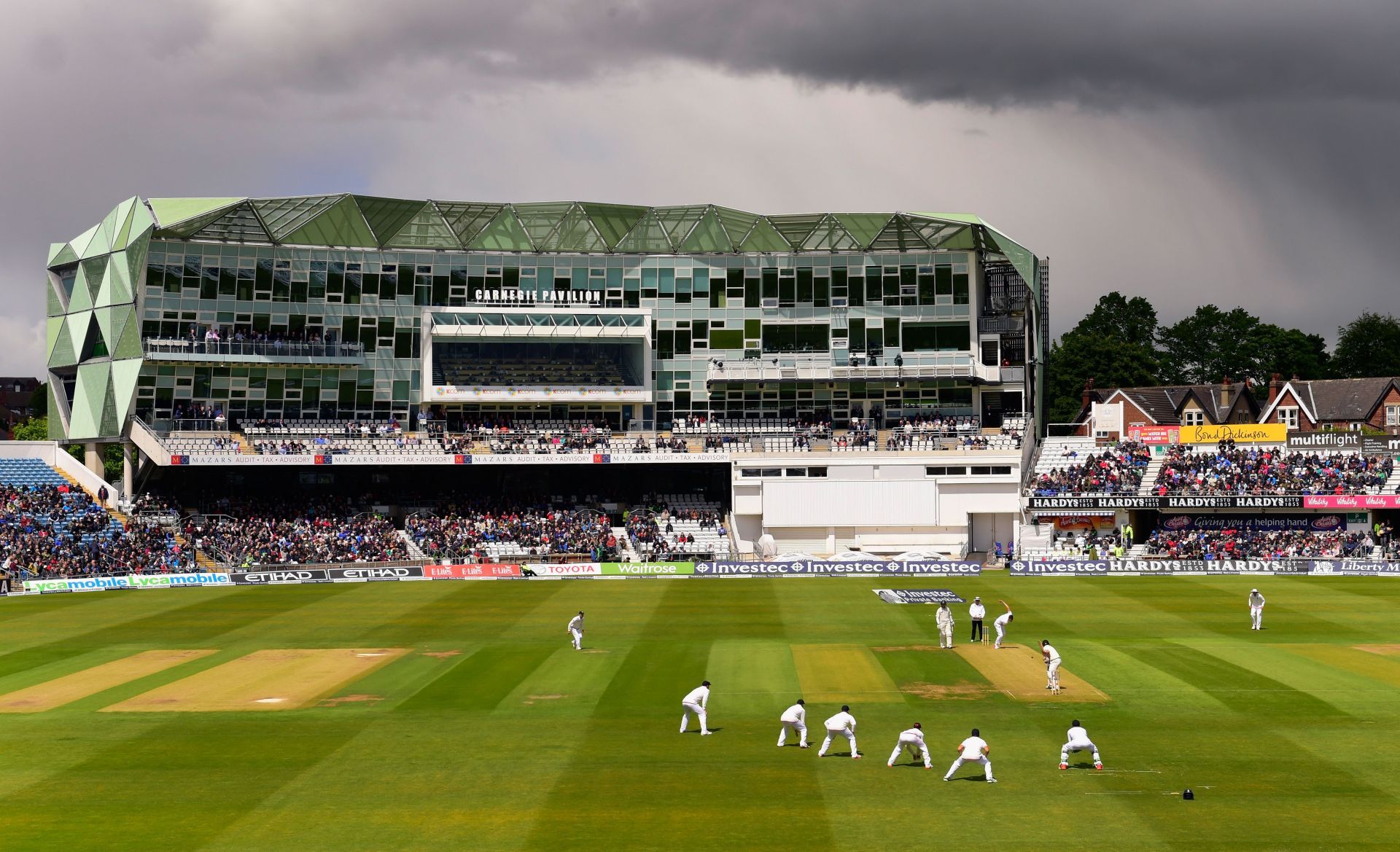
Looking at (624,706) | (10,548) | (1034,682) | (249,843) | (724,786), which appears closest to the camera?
(249,843)

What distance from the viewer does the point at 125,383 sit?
7775 centimetres

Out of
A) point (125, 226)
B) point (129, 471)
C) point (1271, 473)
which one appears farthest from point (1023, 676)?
point (125, 226)

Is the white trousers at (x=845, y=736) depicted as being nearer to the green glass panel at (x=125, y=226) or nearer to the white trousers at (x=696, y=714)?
the white trousers at (x=696, y=714)

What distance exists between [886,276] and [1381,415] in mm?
39424

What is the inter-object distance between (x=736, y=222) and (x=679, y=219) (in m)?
3.75

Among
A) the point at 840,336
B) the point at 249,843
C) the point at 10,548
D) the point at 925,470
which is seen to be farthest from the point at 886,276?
the point at 249,843

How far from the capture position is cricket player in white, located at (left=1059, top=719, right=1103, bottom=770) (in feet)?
79.6

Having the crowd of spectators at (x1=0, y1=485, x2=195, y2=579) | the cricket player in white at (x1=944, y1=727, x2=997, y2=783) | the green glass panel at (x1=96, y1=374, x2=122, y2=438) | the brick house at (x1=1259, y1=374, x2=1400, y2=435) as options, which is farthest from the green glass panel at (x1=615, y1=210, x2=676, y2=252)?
the cricket player in white at (x1=944, y1=727, x2=997, y2=783)

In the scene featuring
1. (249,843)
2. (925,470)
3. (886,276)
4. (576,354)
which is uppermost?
(886,276)

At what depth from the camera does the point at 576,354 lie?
8244 centimetres

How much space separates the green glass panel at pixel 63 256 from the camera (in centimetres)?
8206

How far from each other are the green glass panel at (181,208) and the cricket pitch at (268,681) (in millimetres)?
44343

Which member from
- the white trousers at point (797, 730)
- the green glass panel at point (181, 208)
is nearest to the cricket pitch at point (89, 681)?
the white trousers at point (797, 730)

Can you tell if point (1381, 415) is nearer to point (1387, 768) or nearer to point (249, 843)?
point (1387, 768)
